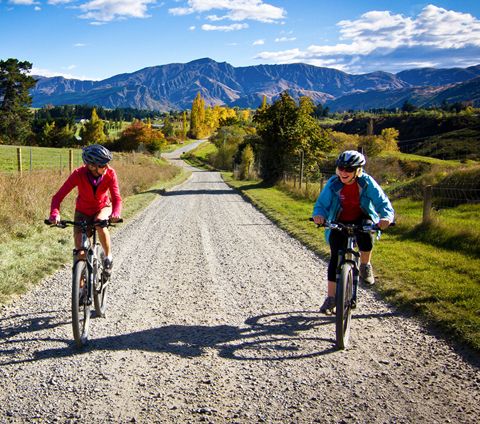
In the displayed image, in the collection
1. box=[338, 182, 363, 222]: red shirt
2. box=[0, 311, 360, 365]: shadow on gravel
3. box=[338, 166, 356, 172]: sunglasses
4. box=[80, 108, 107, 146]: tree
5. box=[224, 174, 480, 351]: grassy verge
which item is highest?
box=[80, 108, 107, 146]: tree

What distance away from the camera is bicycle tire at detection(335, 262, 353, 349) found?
502 cm

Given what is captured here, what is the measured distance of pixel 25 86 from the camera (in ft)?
255

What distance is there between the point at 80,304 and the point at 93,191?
4.53 feet

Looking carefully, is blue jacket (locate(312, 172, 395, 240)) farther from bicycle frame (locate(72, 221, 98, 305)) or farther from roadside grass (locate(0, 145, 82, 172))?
roadside grass (locate(0, 145, 82, 172))

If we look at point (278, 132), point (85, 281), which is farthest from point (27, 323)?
point (278, 132)

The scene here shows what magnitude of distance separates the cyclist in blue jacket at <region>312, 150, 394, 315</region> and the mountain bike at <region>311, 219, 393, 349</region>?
5.1 inches

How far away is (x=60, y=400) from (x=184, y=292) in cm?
Result: 353

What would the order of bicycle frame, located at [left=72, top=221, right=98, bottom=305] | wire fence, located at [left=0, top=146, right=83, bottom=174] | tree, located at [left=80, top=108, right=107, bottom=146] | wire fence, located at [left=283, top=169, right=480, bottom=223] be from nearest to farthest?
bicycle frame, located at [left=72, top=221, right=98, bottom=305], wire fence, located at [left=283, top=169, right=480, bottom=223], wire fence, located at [left=0, top=146, right=83, bottom=174], tree, located at [left=80, top=108, right=107, bottom=146]

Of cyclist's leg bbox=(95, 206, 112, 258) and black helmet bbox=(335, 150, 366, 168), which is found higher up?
black helmet bbox=(335, 150, 366, 168)

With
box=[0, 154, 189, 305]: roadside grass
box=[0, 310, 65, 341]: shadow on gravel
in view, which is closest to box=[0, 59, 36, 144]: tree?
box=[0, 154, 189, 305]: roadside grass

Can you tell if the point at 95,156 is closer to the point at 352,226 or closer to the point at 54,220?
the point at 54,220

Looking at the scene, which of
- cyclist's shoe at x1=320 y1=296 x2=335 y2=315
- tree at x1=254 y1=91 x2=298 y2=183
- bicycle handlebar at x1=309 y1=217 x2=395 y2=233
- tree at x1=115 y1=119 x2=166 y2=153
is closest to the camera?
bicycle handlebar at x1=309 y1=217 x2=395 y2=233

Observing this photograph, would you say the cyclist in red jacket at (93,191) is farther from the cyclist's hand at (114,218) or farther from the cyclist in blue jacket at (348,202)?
the cyclist in blue jacket at (348,202)

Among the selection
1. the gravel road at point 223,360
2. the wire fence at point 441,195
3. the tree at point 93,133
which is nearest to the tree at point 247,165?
the wire fence at point 441,195
